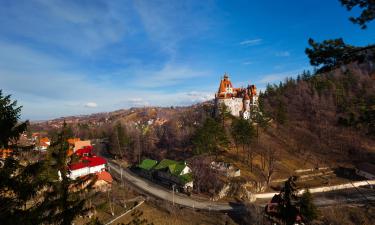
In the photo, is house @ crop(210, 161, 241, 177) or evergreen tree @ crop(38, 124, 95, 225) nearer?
evergreen tree @ crop(38, 124, 95, 225)

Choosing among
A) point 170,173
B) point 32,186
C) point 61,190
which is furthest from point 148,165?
point 32,186

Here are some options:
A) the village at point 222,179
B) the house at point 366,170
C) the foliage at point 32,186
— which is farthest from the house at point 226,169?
the foliage at point 32,186

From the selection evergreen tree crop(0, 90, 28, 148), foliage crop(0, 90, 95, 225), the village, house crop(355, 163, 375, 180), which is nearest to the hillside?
the village

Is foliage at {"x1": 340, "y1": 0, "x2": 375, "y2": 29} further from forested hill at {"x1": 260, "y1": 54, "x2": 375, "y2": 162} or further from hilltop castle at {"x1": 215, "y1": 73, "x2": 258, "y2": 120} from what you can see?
hilltop castle at {"x1": 215, "y1": 73, "x2": 258, "y2": 120}

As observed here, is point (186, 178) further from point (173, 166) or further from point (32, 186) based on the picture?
point (32, 186)

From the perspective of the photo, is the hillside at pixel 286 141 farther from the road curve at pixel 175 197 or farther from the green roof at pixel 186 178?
the road curve at pixel 175 197

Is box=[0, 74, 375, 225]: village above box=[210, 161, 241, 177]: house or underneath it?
underneath
